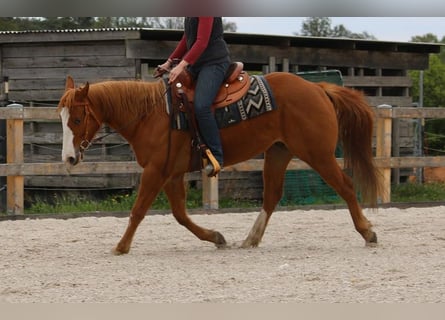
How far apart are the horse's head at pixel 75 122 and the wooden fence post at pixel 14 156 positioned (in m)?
3.10

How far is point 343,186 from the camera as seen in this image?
17.0 ft

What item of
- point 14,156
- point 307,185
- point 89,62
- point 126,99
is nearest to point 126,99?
point 126,99

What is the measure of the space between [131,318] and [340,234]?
4.59 metres

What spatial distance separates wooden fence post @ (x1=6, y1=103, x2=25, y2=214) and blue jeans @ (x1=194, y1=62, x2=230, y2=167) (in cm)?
348

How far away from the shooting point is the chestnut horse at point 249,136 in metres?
4.93

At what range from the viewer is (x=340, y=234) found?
6.27 m

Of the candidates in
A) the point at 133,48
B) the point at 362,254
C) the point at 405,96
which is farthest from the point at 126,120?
the point at 405,96

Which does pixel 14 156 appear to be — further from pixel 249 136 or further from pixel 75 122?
pixel 249 136

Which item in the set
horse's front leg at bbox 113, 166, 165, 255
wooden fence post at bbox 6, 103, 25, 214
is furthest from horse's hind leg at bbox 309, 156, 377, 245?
wooden fence post at bbox 6, 103, 25, 214

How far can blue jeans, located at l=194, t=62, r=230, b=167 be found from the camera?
4.86 m

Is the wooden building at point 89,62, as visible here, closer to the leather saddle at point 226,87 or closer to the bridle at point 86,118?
the leather saddle at point 226,87

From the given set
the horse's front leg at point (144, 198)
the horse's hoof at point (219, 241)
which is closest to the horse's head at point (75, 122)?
the horse's front leg at point (144, 198)

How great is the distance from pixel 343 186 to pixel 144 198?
5.09 feet

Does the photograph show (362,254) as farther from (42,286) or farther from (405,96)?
(405,96)
